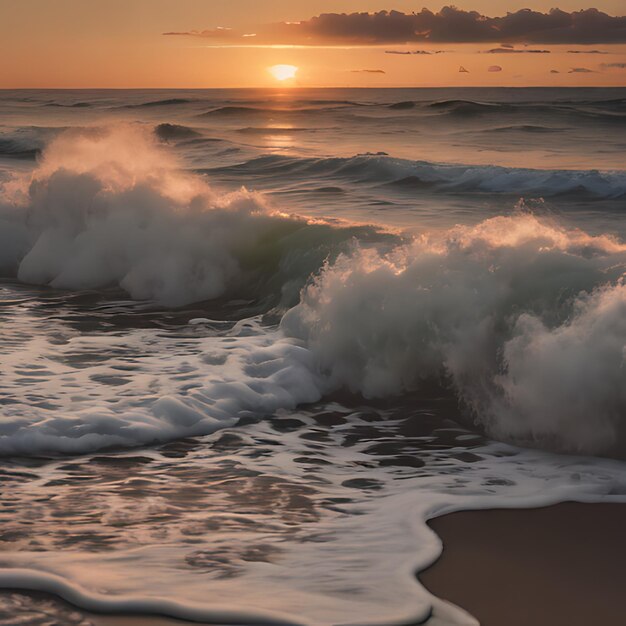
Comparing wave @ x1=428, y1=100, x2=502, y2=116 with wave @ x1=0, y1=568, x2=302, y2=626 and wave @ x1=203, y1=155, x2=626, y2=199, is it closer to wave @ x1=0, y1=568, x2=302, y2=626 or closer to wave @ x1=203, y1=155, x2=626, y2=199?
wave @ x1=203, y1=155, x2=626, y2=199

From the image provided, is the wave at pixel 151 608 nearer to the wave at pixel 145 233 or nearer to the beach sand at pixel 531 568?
the beach sand at pixel 531 568

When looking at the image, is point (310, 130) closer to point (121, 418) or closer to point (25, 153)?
point (25, 153)

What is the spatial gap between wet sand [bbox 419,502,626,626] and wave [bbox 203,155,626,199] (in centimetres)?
1541

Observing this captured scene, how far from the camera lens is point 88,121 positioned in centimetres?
5319

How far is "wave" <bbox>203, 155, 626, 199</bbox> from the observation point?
20141 mm

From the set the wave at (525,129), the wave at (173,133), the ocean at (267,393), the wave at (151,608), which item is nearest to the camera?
the wave at (151,608)

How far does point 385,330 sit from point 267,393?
1.32 m

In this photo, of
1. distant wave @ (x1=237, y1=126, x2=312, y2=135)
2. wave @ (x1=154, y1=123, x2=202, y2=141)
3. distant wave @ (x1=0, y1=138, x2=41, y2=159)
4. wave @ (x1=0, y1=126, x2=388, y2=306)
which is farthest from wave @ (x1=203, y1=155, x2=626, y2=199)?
distant wave @ (x1=237, y1=126, x2=312, y2=135)

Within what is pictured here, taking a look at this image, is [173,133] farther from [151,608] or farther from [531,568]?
[151,608]

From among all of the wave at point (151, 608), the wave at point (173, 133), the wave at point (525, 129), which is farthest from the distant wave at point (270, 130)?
the wave at point (151, 608)

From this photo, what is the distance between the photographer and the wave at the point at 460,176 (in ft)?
66.1

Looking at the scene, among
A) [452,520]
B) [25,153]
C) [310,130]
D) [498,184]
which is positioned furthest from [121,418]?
[310,130]

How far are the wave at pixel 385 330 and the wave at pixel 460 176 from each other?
389 inches

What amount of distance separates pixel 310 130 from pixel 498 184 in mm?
24008
